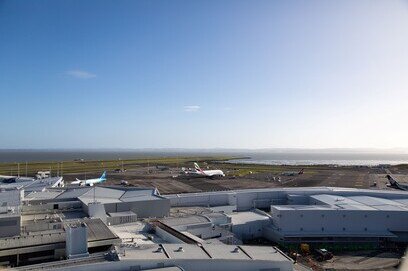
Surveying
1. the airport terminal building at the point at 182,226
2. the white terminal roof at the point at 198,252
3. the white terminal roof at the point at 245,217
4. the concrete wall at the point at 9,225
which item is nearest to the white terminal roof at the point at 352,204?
the airport terminal building at the point at 182,226

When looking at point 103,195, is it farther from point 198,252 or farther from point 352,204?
point 352,204

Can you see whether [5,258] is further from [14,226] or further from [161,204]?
[161,204]

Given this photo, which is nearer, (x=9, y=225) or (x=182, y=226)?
(x=9, y=225)

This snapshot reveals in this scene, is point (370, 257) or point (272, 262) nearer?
point (272, 262)

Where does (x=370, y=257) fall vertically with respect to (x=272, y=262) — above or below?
below

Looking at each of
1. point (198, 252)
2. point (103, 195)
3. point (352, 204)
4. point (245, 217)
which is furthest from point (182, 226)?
point (352, 204)

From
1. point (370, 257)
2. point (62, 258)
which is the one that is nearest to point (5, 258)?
point (62, 258)

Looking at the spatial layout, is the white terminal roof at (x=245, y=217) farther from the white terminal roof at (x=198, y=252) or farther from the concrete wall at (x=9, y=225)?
the concrete wall at (x=9, y=225)

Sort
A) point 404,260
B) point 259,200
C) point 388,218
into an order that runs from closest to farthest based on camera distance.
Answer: point 404,260 < point 388,218 < point 259,200

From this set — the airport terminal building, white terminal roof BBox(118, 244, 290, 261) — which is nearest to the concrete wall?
the airport terminal building

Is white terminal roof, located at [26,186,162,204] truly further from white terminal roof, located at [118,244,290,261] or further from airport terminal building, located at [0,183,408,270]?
white terminal roof, located at [118,244,290,261]

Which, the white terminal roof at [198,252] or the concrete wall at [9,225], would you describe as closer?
the white terminal roof at [198,252]
